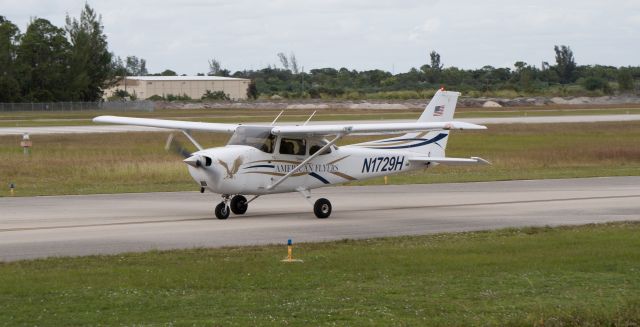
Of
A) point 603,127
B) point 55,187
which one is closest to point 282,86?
point 603,127

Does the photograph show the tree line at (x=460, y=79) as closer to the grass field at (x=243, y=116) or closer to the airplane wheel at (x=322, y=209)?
the grass field at (x=243, y=116)

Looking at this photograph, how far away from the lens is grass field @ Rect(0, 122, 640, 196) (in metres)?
33.2

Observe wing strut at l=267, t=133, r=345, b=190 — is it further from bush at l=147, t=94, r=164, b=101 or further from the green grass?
bush at l=147, t=94, r=164, b=101

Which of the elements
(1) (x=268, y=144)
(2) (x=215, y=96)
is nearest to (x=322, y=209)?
(1) (x=268, y=144)

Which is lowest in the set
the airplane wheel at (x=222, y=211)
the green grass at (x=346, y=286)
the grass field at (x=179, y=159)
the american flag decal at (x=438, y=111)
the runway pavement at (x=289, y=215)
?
the grass field at (x=179, y=159)

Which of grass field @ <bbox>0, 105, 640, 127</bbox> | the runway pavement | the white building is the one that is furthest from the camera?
the white building

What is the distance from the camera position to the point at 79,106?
380 feet

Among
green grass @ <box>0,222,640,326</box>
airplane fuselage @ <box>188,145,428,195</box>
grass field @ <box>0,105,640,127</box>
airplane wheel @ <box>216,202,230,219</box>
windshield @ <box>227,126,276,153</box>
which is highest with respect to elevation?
windshield @ <box>227,126,276,153</box>

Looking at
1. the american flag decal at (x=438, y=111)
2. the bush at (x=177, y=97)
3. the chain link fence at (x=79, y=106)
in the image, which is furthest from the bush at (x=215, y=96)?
the american flag decal at (x=438, y=111)

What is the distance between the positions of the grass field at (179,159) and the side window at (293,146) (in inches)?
305

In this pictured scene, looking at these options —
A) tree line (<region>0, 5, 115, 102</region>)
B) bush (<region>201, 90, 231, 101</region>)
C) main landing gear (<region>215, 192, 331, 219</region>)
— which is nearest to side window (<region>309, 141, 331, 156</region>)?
main landing gear (<region>215, 192, 331, 219</region>)

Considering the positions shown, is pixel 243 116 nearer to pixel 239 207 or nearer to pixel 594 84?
pixel 239 207

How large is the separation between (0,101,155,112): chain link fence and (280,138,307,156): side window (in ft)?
282

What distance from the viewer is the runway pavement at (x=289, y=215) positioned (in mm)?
19219
